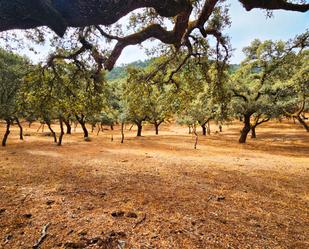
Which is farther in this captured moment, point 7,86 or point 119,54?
point 7,86

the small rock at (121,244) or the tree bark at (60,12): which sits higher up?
the tree bark at (60,12)

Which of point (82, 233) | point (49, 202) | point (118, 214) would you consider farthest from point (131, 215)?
point (49, 202)

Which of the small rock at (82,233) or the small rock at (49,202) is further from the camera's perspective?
the small rock at (49,202)

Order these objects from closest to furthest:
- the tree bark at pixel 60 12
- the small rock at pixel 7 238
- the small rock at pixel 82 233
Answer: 1. the tree bark at pixel 60 12
2. the small rock at pixel 7 238
3. the small rock at pixel 82 233

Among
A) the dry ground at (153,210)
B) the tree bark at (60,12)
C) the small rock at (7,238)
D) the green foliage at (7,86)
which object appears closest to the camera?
the tree bark at (60,12)

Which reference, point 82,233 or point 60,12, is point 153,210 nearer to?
point 82,233

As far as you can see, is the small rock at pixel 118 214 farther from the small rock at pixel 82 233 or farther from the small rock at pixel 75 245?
the small rock at pixel 75 245

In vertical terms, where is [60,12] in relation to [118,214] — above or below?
above

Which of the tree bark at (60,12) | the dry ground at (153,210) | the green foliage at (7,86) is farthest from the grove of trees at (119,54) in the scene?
the green foliage at (7,86)

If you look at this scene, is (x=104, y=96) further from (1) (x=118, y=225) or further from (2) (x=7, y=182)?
(1) (x=118, y=225)

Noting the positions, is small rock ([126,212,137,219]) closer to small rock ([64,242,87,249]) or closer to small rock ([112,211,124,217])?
small rock ([112,211,124,217])

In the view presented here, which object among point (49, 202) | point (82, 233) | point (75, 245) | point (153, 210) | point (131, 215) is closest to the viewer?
point (75, 245)

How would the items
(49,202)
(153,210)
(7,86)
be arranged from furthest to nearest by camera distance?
(7,86), (49,202), (153,210)

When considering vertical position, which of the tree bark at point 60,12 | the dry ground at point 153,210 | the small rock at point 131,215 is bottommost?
the dry ground at point 153,210
